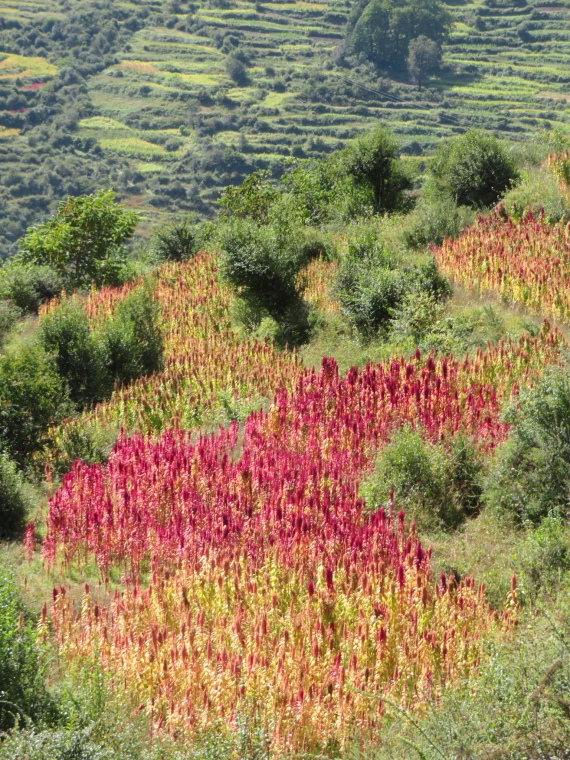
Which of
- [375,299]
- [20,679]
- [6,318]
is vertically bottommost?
[6,318]

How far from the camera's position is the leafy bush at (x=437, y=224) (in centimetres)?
1994

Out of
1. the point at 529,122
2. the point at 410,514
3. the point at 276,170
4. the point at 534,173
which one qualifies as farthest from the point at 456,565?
the point at 529,122

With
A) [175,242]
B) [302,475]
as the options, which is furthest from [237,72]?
[302,475]

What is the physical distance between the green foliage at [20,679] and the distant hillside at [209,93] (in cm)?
6266

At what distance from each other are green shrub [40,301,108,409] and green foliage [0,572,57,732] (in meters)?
9.20

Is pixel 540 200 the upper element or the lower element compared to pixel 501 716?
upper

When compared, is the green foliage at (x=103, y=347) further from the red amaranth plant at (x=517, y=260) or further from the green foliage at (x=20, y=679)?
the green foliage at (x=20, y=679)

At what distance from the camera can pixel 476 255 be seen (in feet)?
55.6

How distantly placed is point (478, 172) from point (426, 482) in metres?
15.3

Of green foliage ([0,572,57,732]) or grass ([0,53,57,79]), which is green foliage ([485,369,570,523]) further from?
grass ([0,53,57,79])

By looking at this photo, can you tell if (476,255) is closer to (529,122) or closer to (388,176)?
(388,176)

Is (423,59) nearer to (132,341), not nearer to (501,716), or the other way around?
(132,341)

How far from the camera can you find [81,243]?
24.8 m

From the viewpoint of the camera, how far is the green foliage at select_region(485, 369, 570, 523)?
8508 millimetres
